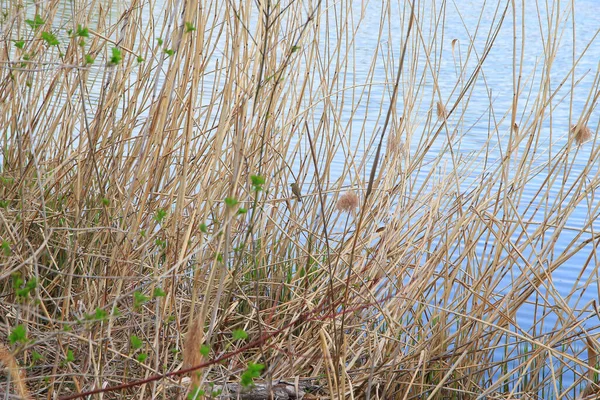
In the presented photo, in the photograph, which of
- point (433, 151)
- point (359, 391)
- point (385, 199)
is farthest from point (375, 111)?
point (359, 391)

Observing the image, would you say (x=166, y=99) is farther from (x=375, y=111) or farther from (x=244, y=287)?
(x=375, y=111)

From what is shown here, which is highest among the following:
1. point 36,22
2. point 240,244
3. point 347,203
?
point 36,22

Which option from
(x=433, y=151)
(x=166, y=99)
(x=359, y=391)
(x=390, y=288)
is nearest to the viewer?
(x=166, y=99)

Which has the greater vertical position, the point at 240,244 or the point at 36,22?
the point at 36,22

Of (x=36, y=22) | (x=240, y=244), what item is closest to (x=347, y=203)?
(x=240, y=244)

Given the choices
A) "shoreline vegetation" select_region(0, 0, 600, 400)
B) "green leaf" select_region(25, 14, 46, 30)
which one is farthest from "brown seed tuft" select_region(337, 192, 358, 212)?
"green leaf" select_region(25, 14, 46, 30)

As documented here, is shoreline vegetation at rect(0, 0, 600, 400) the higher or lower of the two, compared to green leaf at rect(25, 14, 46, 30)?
lower

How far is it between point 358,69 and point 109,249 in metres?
4.40

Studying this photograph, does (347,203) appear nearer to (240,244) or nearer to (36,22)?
(240,244)

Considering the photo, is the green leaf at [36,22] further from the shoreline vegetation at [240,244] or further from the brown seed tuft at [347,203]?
the brown seed tuft at [347,203]

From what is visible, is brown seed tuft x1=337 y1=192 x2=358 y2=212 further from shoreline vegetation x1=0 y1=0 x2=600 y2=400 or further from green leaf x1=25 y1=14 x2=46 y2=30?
green leaf x1=25 y1=14 x2=46 y2=30

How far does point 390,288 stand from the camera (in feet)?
5.59

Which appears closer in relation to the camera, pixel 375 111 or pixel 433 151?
pixel 433 151

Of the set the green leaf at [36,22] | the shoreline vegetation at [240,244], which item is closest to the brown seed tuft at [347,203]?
the shoreline vegetation at [240,244]
